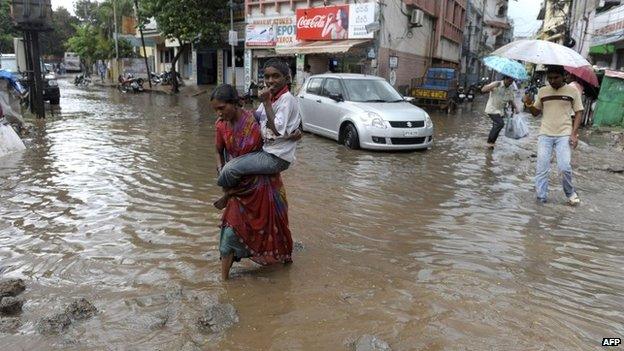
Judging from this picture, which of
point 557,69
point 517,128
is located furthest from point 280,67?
point 517,128

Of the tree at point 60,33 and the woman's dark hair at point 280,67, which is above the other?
the tree at point 60,33

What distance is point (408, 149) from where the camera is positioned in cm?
962

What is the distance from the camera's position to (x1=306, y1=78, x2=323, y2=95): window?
A: 36.3 ft

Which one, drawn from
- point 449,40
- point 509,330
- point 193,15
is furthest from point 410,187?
point 449,40

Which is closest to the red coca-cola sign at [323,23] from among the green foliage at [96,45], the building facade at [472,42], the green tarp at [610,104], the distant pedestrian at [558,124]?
the green tarp at [610,104]

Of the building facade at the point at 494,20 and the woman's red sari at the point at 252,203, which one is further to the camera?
the building facade at the point at 494,20

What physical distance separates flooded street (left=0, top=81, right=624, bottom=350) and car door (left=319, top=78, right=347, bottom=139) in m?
2.08

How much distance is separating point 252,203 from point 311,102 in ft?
25.6

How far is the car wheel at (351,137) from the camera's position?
9609 mm

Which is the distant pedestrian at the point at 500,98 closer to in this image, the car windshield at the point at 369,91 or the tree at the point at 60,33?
the car windshield at the point at 369,91

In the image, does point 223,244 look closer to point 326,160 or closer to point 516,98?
point 326,160

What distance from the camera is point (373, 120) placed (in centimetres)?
928

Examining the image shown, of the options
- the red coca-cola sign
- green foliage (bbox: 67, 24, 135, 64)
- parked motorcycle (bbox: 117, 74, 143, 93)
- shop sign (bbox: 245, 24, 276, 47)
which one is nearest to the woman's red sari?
the red coca-cola sign

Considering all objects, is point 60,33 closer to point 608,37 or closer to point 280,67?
point 608,37
